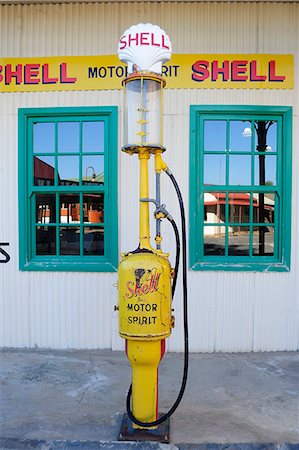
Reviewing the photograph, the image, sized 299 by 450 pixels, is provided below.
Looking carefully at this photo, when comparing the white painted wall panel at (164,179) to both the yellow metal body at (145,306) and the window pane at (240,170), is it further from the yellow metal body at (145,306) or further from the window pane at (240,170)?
the yellow metal body at (145,306)

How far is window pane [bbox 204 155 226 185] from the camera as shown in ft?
15.0

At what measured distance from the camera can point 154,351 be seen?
8.66 feet

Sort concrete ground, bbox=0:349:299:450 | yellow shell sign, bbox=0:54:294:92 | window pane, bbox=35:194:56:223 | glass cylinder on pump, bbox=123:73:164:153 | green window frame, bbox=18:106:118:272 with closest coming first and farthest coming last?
1. glass cylinder on pump, bbox=123:73:164:153
2. concrete ground, bbox=0:349:299:450
3. yellow shell sign, bbox=0:54:294:92
4. green window frame, bbox=18:106:118:272
5. window pane, bbox=35:194:56:223

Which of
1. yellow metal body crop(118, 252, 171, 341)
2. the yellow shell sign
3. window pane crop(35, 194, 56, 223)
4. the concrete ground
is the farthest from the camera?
window pane crop(35, 194, 56, 223)

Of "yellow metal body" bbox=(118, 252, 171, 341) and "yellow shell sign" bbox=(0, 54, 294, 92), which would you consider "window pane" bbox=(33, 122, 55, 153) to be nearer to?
"yellow shell sign" bbox=(0, 54, 294, 92)

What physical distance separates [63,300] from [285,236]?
2567 mm

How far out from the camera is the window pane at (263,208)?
4.60 metres

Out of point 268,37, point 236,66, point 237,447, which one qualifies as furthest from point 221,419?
point 268,37

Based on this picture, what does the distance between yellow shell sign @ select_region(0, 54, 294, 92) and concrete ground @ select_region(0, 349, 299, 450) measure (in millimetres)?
2919

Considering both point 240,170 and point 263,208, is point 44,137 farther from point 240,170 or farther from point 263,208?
point 263,208

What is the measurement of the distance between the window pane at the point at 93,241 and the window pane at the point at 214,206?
3.94 feet

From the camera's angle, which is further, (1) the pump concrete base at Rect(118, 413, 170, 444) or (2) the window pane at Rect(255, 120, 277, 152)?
(2) the window pane at Rect(255, 120, 277, 152)

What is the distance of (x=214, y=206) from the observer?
180 inches

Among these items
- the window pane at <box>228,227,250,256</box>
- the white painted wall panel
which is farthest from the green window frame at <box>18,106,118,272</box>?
the window pane at <box>228,227,250,256</box>
